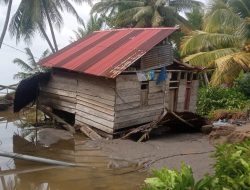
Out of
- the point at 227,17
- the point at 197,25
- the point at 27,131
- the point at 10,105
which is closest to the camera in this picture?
the point at 27,131

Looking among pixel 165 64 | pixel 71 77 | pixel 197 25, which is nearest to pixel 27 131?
pixel 71 77

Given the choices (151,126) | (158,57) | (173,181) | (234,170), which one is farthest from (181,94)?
(173,181)

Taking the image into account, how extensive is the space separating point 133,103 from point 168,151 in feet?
8.91

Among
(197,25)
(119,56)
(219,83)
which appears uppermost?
(197,25)

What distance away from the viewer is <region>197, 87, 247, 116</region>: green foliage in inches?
722

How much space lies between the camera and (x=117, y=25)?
25.4 metres

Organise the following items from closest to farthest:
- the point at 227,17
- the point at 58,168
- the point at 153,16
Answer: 1. the point at 58,168
2. the point at 227,17
3. the point at 153,16

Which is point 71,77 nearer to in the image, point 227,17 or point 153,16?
point 227,17

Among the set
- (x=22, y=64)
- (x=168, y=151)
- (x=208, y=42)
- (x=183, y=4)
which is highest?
(x=183, y=4)

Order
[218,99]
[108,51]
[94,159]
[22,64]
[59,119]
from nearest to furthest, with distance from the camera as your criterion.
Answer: [94,159] < [108,51] < [59,119] < [218,99] < [22,64]

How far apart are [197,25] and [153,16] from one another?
436cm

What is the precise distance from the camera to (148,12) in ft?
79.2

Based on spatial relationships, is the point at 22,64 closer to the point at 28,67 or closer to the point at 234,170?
the point at 28,67

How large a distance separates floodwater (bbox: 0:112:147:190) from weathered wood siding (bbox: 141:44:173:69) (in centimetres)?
363
